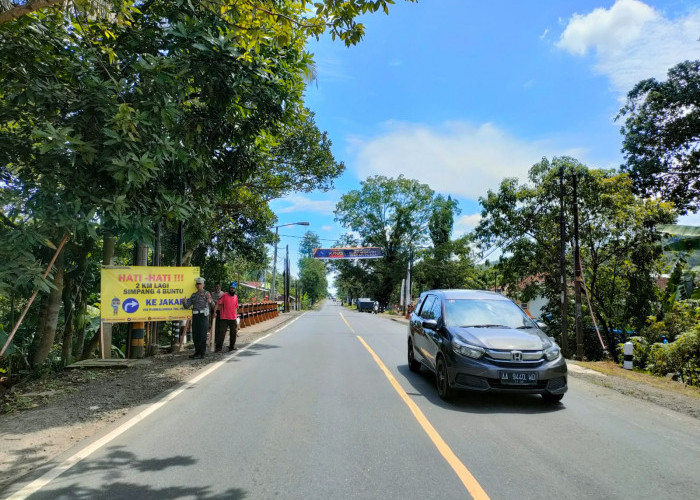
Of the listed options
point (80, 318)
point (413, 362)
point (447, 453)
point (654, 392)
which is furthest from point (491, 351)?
point (80, 318)

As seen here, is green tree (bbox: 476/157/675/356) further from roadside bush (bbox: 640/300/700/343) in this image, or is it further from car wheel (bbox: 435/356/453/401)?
car wheel (bbox: 435/356/453/401)

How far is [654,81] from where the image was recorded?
22.6 m

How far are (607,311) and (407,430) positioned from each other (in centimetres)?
1898

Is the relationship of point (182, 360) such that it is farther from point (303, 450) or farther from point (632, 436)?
point (632, 436)

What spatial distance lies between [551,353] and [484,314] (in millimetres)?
1362

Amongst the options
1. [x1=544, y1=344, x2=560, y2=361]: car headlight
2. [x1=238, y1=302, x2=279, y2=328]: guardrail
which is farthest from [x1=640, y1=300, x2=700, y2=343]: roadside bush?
[x1=238, y1=302, x2=279, y2=328]: guardrail

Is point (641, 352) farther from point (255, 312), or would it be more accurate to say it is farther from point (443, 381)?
point (255, 312)

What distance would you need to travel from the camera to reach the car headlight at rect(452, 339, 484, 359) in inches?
260

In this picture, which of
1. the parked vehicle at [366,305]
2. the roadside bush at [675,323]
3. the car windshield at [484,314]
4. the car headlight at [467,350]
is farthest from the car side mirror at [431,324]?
the parked vehicle at [366,305]

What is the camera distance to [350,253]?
5628cm

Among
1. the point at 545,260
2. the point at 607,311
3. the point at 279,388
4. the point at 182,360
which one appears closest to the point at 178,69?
the point at 279,388

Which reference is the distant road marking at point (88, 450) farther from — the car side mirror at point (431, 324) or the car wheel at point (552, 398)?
the car wheel at point (552, 398)

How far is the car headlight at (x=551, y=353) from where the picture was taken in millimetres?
→ 6651

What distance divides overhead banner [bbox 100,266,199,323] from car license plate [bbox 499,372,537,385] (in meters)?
8.12
